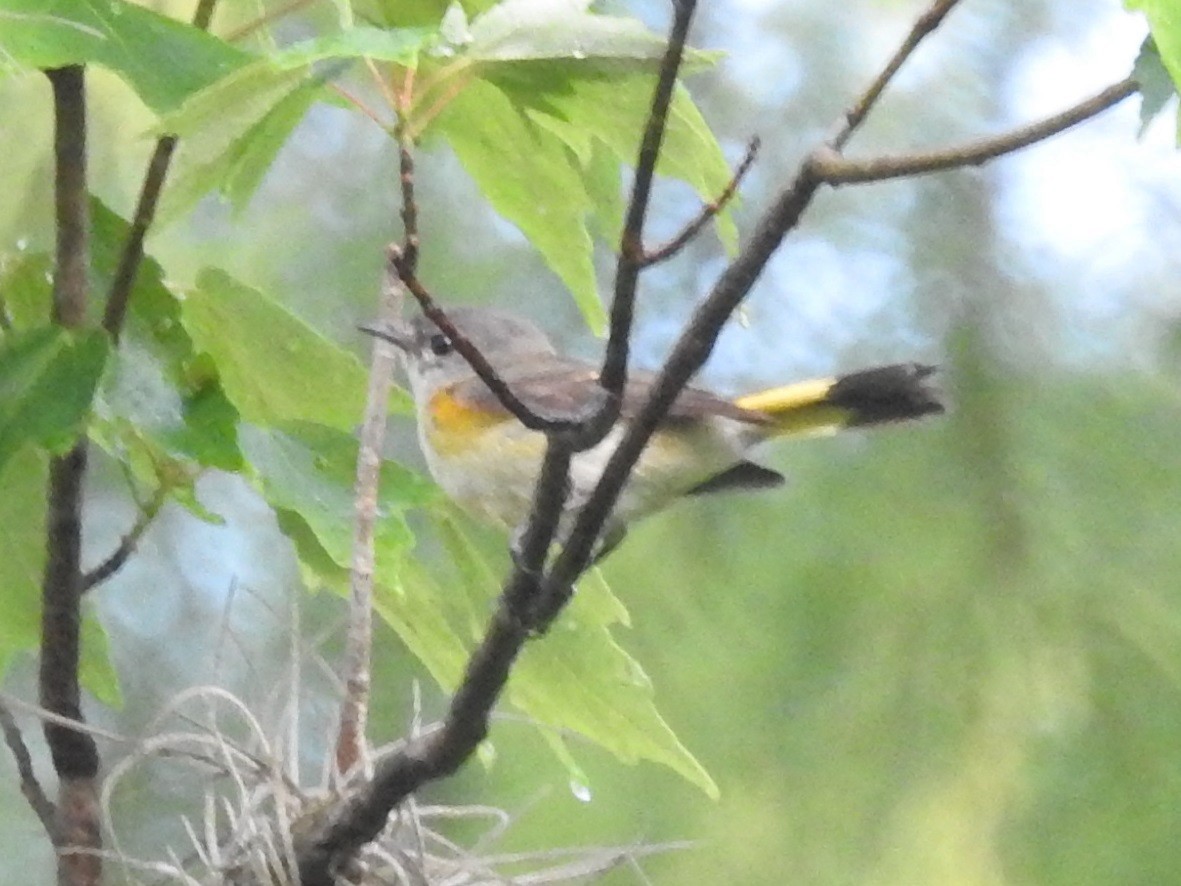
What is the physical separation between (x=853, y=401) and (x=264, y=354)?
276mm

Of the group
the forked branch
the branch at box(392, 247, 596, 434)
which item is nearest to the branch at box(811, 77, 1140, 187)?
the forked branch

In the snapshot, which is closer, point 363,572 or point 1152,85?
point 1152,85

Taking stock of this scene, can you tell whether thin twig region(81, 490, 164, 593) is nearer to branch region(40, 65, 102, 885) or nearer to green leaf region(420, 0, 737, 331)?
branch region(40, 65, 102, 885)

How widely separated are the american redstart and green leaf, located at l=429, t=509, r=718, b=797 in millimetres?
66

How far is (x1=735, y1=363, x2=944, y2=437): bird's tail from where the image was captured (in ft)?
2.19

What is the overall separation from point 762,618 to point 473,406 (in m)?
0.28

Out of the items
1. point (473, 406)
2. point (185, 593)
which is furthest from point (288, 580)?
point (473, 406)

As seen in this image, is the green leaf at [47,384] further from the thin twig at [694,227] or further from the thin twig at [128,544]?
the thin twig at [694,227]

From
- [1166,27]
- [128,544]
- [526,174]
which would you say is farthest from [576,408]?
[1166,27]

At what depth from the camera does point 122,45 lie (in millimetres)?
492

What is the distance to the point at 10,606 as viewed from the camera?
64 centimetres

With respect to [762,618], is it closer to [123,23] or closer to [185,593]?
[185,593]

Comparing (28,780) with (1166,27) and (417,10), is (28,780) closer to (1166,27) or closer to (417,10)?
(417,10)

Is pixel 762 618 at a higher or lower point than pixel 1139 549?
lower
